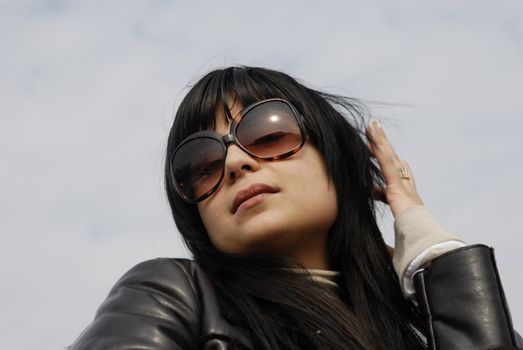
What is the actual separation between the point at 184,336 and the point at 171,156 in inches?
45.2

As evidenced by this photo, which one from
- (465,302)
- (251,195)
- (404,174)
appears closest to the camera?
(465,302)

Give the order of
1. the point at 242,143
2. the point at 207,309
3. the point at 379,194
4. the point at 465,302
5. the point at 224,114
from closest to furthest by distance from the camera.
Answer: the point at 207,309, the point at 465,302, the point at 242,143, the point at 224,114, the point at 379,194

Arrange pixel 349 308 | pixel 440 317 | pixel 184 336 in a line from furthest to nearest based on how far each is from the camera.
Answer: pixel 349 308
pixel 440 317
pixel 184 336

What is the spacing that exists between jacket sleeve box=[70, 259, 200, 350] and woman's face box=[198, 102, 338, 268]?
39 centimetres

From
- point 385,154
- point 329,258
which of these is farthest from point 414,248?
point 385,154

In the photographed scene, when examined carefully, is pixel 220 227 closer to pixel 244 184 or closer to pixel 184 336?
pixel 244 184

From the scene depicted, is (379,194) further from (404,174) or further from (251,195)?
(251,195)

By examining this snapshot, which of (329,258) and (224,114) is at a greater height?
(224,114)

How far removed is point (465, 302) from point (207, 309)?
3.12ft

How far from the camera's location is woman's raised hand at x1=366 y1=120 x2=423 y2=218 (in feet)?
12.1

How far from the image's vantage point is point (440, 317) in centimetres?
286

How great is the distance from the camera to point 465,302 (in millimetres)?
2824

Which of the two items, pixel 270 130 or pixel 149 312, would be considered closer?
pixel 149 312

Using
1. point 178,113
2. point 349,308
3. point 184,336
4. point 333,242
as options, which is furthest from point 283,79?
point 184,336
